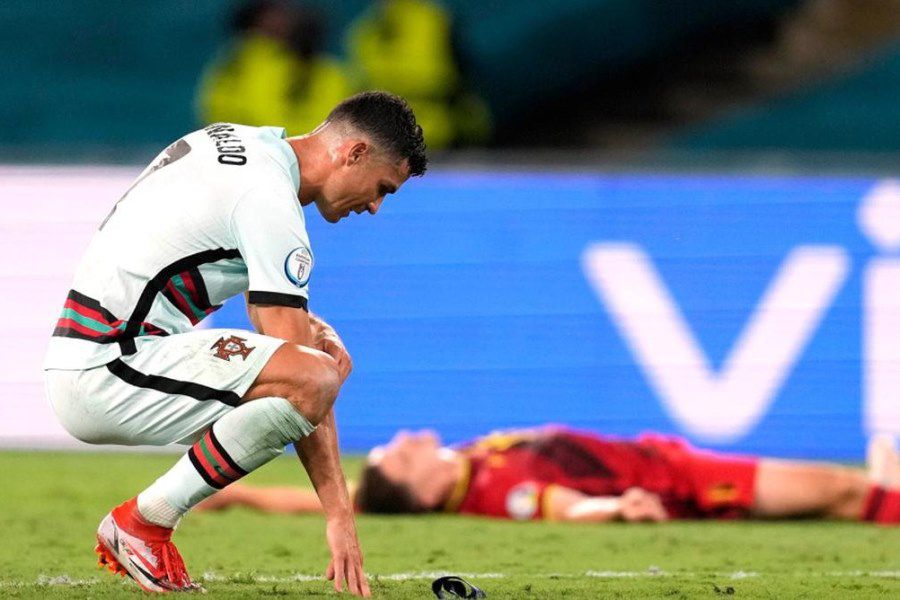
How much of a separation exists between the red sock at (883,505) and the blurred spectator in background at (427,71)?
475 cm

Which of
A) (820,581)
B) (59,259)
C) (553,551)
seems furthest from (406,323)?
(820,581)

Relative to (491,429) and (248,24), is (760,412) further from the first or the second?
(248,24)

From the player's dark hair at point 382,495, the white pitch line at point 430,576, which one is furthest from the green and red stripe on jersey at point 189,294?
the player's dark hair at point 382,495

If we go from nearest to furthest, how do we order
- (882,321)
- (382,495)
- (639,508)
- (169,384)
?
(169,384)
(639,508)
(382,495)
(882,321)

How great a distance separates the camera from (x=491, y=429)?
907 cm

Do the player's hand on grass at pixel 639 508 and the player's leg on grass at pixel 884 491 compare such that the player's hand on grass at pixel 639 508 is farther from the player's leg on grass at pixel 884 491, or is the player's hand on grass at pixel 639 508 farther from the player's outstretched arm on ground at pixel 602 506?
the player's leg on grass at pixel 884 491

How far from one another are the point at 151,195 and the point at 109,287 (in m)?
0.29

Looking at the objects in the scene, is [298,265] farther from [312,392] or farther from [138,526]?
[138,526]

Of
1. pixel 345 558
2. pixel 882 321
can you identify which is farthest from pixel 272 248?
pixel 882 321

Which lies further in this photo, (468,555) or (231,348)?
(468,555)

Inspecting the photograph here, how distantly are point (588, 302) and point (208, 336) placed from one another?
447 cm

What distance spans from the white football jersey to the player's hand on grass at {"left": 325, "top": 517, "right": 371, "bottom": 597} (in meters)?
0.65

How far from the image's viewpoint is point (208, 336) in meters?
4.81

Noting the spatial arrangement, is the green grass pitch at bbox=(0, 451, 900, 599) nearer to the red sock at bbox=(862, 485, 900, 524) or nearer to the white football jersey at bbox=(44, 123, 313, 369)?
the red sock at bbox=(862, 485, 900, 524)
